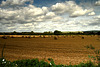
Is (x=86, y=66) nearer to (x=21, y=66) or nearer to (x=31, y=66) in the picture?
(x=31, y=66)

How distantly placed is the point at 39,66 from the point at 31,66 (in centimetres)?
47

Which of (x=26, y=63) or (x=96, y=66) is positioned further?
(x=26, y=63)

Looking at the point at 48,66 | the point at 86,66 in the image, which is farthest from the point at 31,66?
the point at 86,66

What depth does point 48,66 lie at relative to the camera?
6.08m

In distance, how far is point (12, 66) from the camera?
18.9 ft

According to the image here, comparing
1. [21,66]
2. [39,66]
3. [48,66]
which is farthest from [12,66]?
[48,66]

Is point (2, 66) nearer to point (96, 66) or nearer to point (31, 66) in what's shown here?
point (31, 66)

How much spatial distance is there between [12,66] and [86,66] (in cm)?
429

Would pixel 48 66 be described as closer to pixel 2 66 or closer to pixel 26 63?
pixel 26 63

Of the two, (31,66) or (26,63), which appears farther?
(26,63)

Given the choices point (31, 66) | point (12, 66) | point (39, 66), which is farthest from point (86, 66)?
point (12, 66)

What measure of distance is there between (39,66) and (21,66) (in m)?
1.07

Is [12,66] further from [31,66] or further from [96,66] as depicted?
[96,66]

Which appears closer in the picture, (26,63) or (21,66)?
(21,66)
